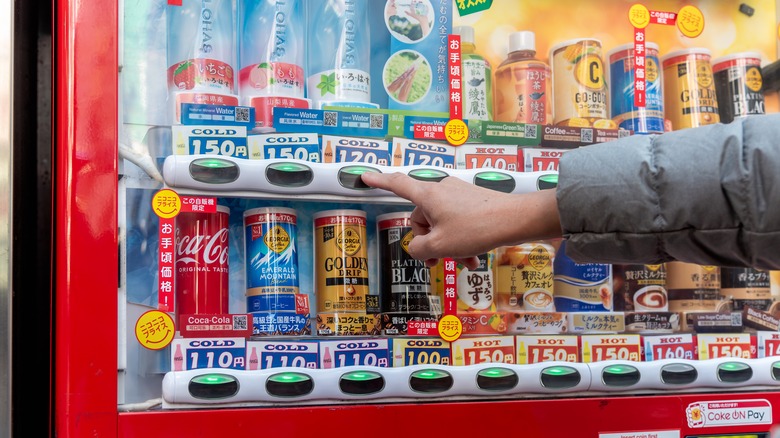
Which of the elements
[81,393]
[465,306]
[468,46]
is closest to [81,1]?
[81,393]

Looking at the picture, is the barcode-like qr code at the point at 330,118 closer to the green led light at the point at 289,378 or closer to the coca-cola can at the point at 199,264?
the coca-cola can at the point at 199,264

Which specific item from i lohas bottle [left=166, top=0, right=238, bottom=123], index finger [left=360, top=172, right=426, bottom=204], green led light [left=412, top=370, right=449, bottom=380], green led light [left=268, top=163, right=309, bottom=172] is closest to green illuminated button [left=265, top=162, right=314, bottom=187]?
green led light [left=268, top=163, right=309, bottom=172]

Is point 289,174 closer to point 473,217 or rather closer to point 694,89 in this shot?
point 473,217

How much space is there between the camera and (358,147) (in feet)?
5.71

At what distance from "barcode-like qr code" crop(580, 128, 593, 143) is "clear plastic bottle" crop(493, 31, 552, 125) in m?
0.10

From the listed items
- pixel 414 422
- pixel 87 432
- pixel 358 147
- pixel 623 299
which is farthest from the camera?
pixel 623 299

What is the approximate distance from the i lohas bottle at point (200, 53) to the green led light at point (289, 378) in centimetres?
56

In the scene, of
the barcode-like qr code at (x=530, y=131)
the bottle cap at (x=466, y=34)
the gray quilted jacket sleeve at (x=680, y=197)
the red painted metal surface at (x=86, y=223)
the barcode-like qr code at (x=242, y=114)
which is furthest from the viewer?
the bottle cap at (x=466, y=34)

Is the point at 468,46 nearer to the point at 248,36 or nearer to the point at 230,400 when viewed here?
the point at 248,36

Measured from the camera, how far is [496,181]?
5.76 feet

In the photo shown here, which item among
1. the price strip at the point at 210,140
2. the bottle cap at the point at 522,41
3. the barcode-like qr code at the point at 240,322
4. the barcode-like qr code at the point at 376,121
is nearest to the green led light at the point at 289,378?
the barcode-like qr code at the point at 240,322

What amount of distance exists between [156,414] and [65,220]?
39 centimetres

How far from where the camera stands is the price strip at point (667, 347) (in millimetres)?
1837

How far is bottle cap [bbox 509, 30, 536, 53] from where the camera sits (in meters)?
2.00
